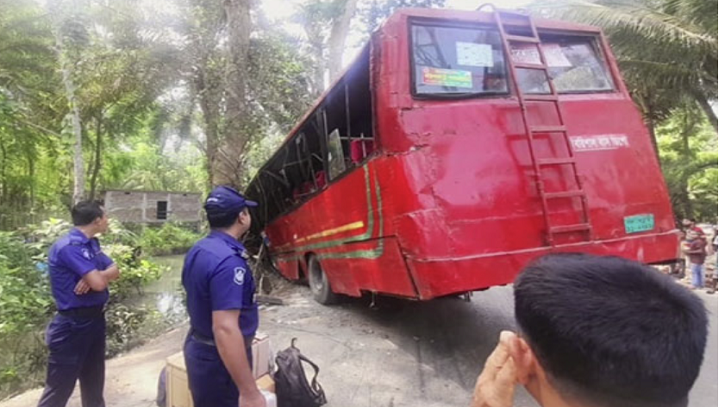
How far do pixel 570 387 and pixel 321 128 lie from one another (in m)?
5.14

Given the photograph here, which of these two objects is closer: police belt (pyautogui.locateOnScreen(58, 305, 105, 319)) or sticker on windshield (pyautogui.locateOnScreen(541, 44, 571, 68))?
police belt (pyautogui.locateOnScreen(58, 305, 105, 319))

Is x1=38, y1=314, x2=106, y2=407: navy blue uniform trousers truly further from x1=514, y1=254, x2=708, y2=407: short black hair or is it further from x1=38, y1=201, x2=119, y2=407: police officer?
x1=514, y1=254, x2=708, y2=407: short black hair

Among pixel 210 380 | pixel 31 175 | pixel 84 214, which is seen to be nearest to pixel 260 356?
pixel 210 380

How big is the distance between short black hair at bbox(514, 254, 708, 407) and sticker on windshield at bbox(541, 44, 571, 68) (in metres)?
3.86

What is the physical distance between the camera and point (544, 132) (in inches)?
150

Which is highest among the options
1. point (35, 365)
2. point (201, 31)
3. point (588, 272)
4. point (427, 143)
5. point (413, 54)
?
point (201, 31)

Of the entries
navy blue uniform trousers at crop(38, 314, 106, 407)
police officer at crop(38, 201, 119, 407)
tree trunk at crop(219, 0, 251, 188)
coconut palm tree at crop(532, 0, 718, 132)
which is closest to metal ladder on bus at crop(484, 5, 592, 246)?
police officer at crop(38, 201, 119, 407)

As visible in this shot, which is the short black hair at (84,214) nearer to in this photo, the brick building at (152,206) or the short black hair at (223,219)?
the short black hair at (223,219)

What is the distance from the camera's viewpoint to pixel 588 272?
840mm

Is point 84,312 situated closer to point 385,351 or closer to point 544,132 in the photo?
point 385,351

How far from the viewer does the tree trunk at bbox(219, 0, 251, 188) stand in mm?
9508

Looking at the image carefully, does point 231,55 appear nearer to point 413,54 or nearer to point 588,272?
point 413,54

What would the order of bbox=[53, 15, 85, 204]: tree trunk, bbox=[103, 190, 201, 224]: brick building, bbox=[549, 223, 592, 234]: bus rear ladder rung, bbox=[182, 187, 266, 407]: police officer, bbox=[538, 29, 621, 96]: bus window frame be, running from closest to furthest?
bbox=[182, 187, 266, 407]: police officer < bbox=[549, 223, 592, 234]: bus rear ladder rung < bbox=[538, 29, 621, 96]: bus window frame < bbox=[53, 15, 85, 204]: tree trunk < bbox=[103, 190, 201, 224]: brick building

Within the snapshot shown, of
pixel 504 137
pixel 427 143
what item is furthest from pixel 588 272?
pixel 504 137
